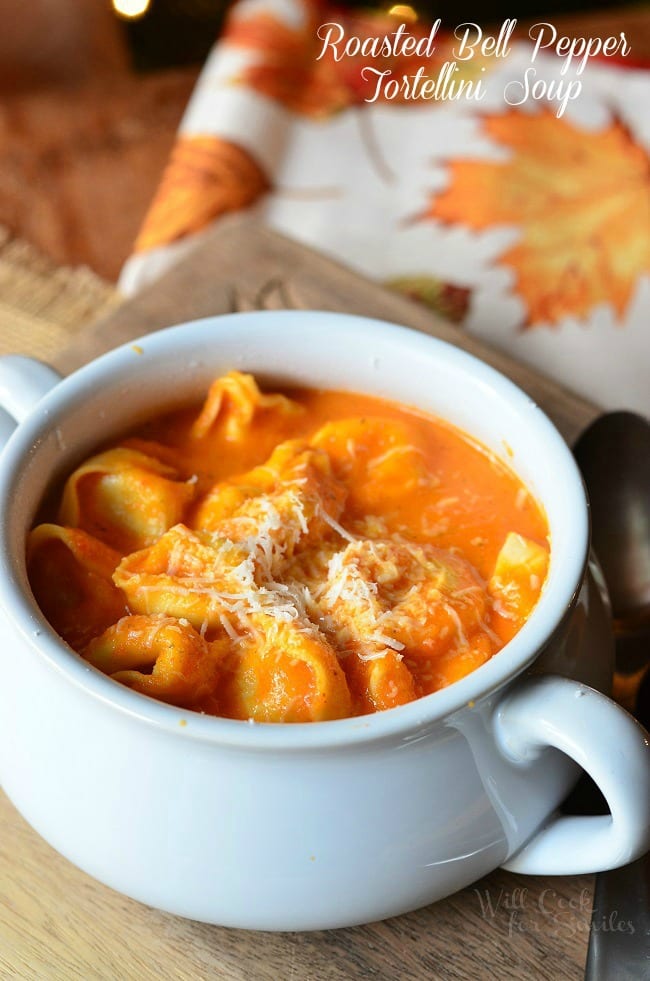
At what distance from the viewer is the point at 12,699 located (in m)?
1.03

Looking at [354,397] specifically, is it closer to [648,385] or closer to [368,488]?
[368,488]

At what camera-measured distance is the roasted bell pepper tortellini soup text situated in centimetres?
101

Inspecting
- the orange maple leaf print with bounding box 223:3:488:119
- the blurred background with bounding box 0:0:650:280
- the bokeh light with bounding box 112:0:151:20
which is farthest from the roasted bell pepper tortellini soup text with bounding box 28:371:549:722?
the bokeh light with bounding box 112:0:151:20

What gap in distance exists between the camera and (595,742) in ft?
3.01

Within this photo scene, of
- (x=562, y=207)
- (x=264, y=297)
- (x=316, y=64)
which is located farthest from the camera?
(x=316, y=64)

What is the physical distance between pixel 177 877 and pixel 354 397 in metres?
0.60

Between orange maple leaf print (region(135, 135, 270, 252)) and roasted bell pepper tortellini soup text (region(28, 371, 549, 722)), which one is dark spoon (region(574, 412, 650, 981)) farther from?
orange maple leaf print (region(135, 135, 270, 252))

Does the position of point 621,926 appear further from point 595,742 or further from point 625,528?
point 625,528

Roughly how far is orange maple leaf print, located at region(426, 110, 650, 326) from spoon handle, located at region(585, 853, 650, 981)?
1122mm

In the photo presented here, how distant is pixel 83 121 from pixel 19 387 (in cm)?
156

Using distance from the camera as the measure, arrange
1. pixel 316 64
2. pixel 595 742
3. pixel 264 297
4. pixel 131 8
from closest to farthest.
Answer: pixel 595 742
pixel 264 297
pixel 316 64
pixel 131 8

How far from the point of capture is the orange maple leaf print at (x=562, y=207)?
2072 millimetres

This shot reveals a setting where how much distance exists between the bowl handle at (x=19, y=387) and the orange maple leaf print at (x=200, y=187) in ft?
3.13

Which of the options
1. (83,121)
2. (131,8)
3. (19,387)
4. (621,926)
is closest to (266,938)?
(621,926)
